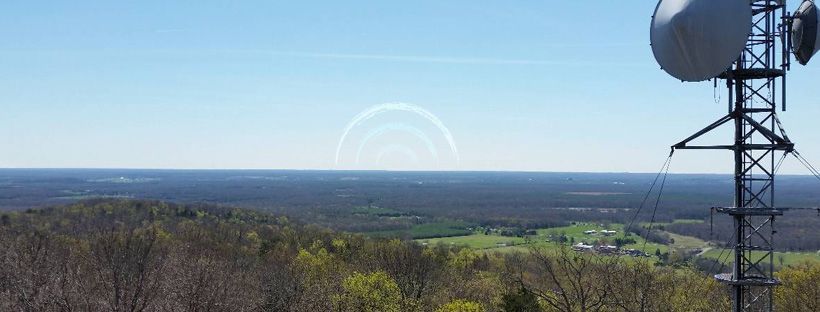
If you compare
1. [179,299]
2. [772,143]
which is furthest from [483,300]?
[772,143]

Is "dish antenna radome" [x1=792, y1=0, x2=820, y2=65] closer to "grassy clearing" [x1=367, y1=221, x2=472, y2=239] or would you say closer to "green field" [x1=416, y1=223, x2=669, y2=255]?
"green field" [x1=416, y1=223, x2=669, y2=255]

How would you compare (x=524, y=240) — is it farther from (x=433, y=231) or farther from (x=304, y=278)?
(x=304, y=278)

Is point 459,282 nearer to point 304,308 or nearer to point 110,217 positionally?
point 304,308

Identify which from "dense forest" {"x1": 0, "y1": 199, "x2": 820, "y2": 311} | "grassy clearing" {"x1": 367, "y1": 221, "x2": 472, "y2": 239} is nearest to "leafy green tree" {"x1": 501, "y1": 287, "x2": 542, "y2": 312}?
"dense forest" {"x1": 0, "y1": 199, "x2": 820, "y2": 311}

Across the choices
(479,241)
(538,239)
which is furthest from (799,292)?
(538,239)

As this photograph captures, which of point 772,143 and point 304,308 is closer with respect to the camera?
Result: point 772,143
